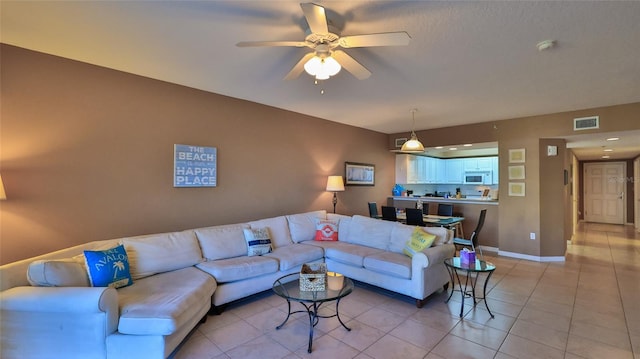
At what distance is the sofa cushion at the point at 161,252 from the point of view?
9.28 feet

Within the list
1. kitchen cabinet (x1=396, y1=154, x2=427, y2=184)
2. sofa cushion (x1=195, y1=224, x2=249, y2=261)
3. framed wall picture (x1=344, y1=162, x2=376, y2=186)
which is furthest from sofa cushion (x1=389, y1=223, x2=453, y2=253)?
kitchen cabinet (x1=396, y1=154, x2=427, y2=184)

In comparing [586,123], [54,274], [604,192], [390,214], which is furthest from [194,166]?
[604,192]

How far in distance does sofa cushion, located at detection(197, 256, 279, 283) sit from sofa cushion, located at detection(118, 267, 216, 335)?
Answer: 11 centimetres

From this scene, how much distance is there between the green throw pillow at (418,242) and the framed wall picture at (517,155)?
307 cm

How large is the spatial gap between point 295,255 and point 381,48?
2.57 metres

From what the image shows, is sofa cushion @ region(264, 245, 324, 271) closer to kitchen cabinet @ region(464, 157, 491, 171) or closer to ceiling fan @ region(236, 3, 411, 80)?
ceiling fan @ region(236, 3, 411, 80)

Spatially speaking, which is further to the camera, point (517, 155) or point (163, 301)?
point (517, 155)

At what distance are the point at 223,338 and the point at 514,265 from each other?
15.4 ft

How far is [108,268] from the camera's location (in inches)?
96.0

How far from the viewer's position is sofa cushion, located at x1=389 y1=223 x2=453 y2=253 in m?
3.66

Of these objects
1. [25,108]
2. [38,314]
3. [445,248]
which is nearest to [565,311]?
[445,248]

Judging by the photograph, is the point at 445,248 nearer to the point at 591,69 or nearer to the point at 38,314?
the point at 591,69

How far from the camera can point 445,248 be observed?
351 cm

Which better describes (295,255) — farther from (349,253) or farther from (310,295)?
(310,295)
